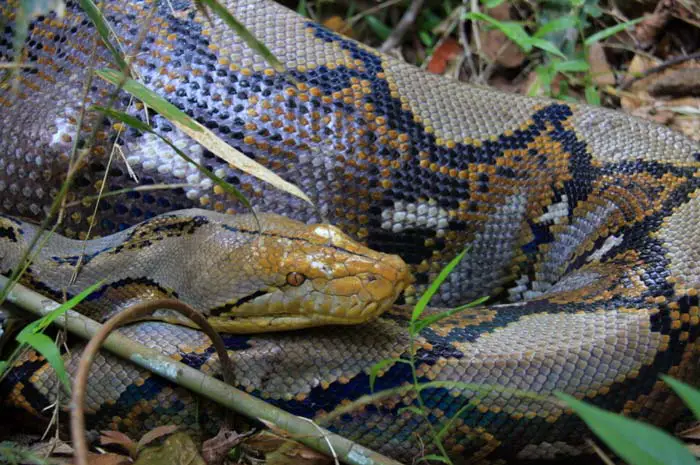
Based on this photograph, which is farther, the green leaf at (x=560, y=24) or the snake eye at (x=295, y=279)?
the green leaf at (x=560, y=24)

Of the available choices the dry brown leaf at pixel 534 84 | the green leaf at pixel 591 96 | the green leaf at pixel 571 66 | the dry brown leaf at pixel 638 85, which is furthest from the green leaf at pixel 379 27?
the dry brown leaf at pixel 638 85

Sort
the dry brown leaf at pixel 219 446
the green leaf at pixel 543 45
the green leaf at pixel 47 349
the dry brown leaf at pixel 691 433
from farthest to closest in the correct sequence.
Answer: the green leaf at pixel 543 45
the dry brown leaf at pixel 691 433
the dry brown leaf at pixel 219 446
the green leaf at pixel 47 349

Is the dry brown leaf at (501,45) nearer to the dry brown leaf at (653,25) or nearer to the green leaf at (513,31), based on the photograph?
the green leaf at (513,31)

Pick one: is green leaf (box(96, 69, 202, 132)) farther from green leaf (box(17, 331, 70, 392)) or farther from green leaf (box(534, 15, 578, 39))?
green leaf (box(534, 15, 578, 39))

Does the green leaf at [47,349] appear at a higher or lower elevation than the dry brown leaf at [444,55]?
lower

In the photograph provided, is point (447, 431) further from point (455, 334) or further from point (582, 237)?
point (582, 237)

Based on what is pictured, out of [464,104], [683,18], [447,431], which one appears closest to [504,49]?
[683,18]

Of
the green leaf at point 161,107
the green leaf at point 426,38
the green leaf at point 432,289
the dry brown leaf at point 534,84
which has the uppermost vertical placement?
the green leaf at point 426,38
